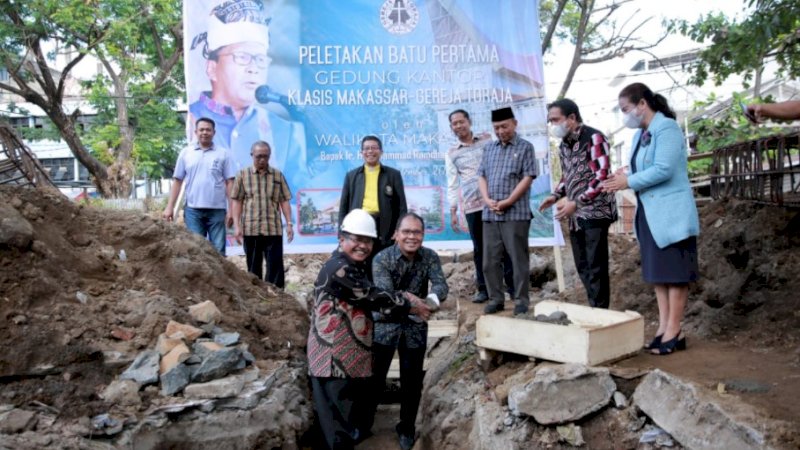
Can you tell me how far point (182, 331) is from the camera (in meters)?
4.86

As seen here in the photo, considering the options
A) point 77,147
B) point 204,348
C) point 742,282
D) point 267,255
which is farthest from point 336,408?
point 77,147

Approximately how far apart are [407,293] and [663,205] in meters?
1.85

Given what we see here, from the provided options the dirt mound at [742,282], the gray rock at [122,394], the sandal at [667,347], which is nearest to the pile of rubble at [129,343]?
the gray rock at [122,394]

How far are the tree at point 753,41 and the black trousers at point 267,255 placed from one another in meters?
4.43

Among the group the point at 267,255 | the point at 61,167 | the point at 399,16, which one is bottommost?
the point at 267,255

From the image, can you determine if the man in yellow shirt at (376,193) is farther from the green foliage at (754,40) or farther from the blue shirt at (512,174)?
the green foliage at (754,40)

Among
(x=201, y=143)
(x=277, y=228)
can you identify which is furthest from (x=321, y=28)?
(x=277, y=228)

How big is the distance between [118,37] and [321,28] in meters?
9.53

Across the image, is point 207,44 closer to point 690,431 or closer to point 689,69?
point 689,69

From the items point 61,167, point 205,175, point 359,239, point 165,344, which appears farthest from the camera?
point 61,167

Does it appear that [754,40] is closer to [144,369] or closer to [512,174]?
[512,174]

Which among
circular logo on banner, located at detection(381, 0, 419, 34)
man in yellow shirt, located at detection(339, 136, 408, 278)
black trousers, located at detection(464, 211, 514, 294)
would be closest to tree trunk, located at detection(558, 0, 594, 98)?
circular logo on banner, located at detection(381, 0, 419, 34)

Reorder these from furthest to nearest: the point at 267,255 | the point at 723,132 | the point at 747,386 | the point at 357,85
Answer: the point at 723,132
the point at 357,85
the point at 267,255
the point at 747,386

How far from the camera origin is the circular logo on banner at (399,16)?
8.34m
